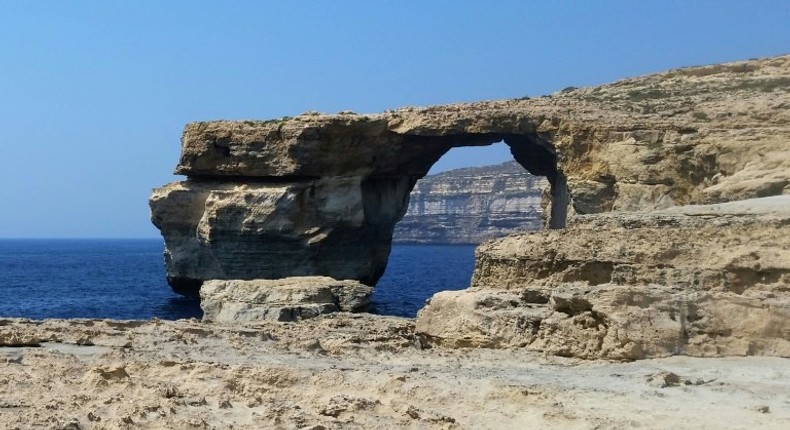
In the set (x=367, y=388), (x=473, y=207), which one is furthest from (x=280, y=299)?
(x=473, y=207)

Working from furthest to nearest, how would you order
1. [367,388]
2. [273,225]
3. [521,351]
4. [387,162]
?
[387,162], [273,225], [521,351], [367,388]

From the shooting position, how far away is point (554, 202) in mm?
44406

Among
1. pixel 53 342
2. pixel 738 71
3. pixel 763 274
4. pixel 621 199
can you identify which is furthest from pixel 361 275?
pixel 763 274

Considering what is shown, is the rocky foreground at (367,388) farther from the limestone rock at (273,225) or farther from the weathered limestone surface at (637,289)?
the limestone rock at (273,225)

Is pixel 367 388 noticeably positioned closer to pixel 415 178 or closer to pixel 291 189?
pixel 291 189

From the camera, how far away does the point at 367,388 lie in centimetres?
1045

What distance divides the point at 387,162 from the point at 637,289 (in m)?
31.2

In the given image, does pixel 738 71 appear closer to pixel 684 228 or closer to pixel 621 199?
pixel 621 199

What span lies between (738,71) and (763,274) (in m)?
27.5

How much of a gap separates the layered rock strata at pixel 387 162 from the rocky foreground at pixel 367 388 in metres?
20.5

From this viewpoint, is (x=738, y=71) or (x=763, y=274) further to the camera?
(x=738, y=71)

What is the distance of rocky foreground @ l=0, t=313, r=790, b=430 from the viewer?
9062mm

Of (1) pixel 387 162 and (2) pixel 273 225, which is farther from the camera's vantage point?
(1) pixel 387 162

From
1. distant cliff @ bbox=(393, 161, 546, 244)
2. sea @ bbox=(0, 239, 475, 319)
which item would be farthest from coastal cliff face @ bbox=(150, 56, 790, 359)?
distant cliff @ bbox=(393, 161, 546, 244)
